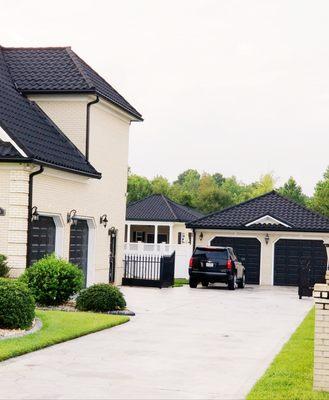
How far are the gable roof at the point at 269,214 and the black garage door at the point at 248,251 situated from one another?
70cm

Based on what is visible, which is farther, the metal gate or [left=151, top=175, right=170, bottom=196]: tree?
[left=151, top=175, right=170, bottom=196]: tree

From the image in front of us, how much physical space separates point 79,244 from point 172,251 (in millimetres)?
17672

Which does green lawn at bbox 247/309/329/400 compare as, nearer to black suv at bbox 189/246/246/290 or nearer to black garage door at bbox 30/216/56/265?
black garage door at bbox 30/216/56/265

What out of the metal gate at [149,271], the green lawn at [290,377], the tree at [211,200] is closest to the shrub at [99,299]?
the green lawn at [290,377]

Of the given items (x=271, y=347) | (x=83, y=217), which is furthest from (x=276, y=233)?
(x=271, y=347)

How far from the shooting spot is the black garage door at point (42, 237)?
22.8 meters

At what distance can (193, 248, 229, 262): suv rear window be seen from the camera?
31484mm

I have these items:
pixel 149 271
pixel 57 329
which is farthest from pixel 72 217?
pixel 57 329

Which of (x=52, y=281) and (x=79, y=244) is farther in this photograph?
(x=79, y=244)

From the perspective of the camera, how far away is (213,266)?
31547mm

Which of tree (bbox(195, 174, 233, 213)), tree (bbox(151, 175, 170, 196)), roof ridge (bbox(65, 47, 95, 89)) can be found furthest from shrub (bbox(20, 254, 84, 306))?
tree (bbox(151, 175, 170, 196))

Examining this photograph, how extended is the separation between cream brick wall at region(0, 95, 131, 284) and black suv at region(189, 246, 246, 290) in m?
3.03

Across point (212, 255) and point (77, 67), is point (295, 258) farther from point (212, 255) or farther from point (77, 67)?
point (77, 67)

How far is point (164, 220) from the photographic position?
55.1 m
